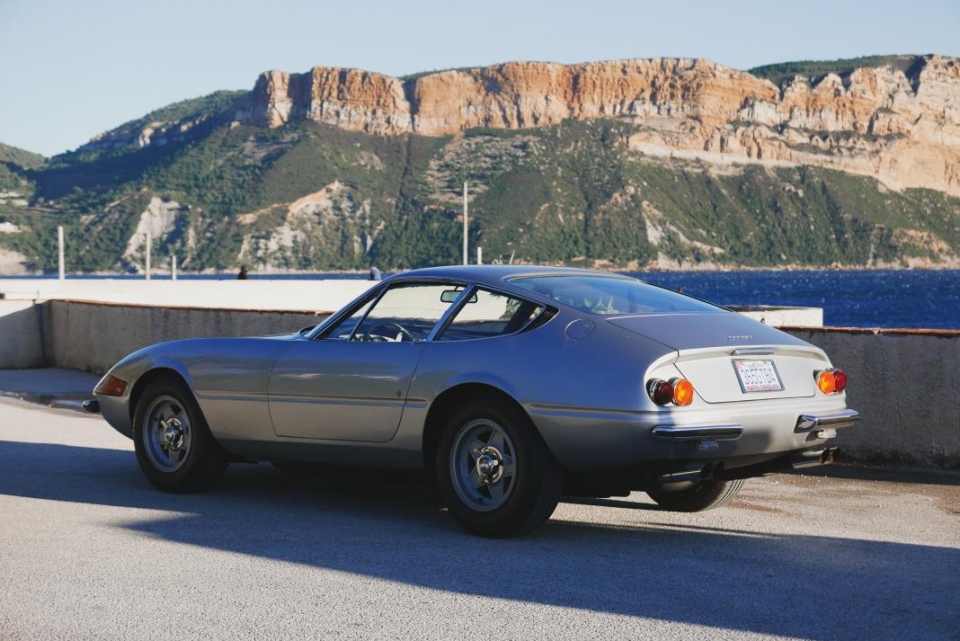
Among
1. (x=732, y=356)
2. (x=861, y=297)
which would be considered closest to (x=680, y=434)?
(x=732, y=356)

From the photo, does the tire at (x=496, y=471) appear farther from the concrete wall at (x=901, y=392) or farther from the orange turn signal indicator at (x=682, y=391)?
the concrete wall at (x=901, y=392)

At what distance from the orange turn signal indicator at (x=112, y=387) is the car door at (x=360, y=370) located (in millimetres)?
1395

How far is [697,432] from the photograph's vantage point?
19.8ft

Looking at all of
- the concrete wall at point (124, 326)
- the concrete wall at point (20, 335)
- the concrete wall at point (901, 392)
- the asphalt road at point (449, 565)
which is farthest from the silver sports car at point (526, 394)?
the concrete wall at point (20, 335)

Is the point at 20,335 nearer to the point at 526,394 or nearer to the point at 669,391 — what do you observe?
the point at 526,394

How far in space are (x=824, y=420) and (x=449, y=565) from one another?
203 centimetres

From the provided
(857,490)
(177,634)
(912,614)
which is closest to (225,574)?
(177,634)

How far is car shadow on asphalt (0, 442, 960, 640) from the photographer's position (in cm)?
512

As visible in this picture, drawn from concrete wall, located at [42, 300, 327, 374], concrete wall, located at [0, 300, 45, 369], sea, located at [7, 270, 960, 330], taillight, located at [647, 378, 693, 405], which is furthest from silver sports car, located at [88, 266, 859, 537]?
sea, located at [7, 270, 960, 330]

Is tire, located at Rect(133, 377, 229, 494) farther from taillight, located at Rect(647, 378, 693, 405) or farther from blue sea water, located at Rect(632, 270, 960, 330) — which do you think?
blue sea water, located at Rect(632, 270, 960, 330)

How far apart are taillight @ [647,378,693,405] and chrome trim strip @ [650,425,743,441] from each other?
125 mm

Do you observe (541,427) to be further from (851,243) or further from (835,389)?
(851,243)

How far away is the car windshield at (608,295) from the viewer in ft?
22.1

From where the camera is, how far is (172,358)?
8.12 m
